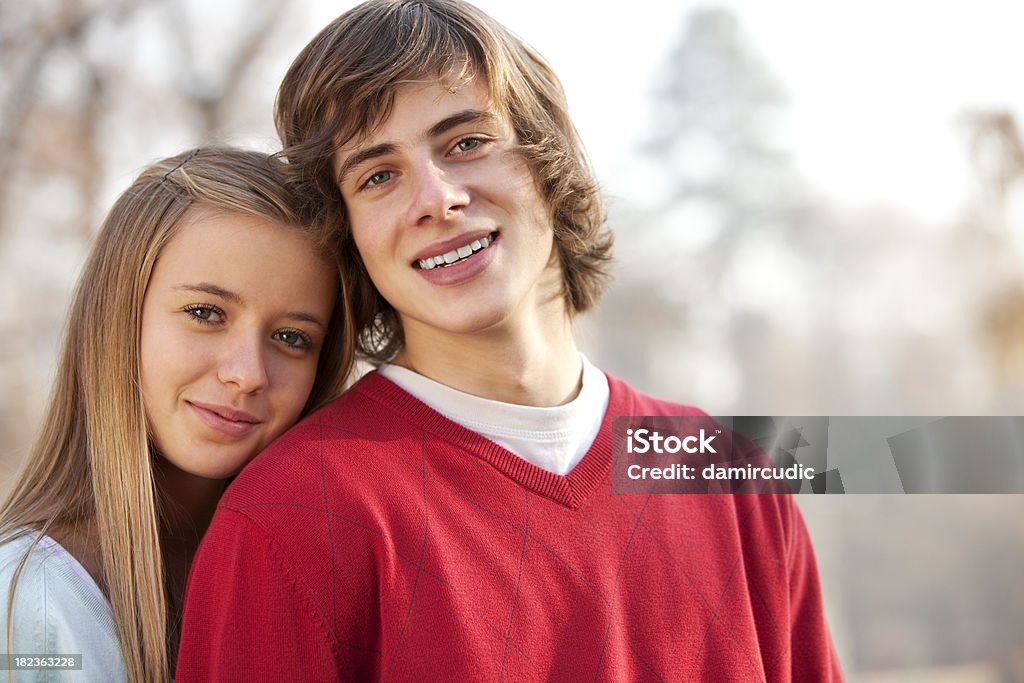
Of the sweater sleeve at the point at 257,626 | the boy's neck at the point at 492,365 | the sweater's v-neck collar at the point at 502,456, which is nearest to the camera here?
the sweater sleeve at the point at 257,626

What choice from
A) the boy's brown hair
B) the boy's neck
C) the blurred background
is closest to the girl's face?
the boy's brown hair

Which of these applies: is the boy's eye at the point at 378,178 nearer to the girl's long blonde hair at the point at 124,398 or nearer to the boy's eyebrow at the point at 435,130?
the boy's eyebrow at the point at 435,130

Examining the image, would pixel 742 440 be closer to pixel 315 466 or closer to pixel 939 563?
pixel 315 466

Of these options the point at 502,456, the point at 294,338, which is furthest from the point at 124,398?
the point at 502,456

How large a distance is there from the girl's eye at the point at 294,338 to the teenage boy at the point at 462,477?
0.12m

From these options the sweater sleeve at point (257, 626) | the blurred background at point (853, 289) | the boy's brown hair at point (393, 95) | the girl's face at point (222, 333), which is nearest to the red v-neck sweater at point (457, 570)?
the sweater sleeve at point (257, 626)

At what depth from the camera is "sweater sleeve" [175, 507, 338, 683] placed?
1335mm

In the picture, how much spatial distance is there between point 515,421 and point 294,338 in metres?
0.47

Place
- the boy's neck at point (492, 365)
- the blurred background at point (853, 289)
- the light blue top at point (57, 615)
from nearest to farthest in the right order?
1. the light blue top at point (57, 615)
2. the boy's neck at point (492, 365)
3. the blurred background at point (853, 289)

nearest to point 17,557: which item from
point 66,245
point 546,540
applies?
point 546,540

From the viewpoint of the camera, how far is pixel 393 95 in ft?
5.43

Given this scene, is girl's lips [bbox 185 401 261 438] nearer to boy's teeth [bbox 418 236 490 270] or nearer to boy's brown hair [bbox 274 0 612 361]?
boy's brown hair [bbox 274 0 612 361]

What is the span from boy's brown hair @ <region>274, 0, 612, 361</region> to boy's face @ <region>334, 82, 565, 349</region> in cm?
4

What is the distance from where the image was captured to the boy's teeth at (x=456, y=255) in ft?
5.32
